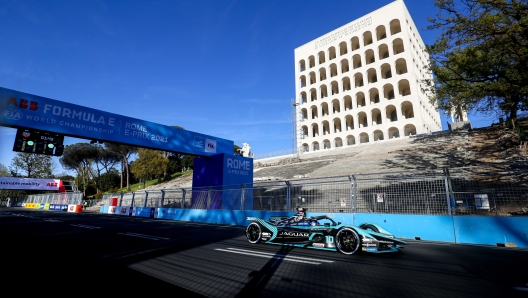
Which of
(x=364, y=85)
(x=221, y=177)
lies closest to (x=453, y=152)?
(x=221, y=177)

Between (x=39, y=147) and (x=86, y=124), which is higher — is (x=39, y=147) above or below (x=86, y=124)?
below

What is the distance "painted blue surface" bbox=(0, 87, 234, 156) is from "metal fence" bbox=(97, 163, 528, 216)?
281 inches

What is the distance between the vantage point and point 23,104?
12.9 metres

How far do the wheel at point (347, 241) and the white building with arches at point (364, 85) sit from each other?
4028 cm

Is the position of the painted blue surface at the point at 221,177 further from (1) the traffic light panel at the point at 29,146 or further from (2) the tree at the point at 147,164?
(2) the tree at the point at 147,164

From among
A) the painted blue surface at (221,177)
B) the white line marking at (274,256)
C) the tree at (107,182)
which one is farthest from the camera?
the tree at (107,182)

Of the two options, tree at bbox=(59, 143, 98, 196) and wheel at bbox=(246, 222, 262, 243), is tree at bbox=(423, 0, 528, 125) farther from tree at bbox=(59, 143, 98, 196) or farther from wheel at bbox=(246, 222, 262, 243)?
tree at bbox=(59, 143, 98, 196)

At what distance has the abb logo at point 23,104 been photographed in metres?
12.7

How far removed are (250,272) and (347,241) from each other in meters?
2.77

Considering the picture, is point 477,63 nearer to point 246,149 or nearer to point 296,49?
point 246,149

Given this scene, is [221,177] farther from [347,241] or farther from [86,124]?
[347,241]

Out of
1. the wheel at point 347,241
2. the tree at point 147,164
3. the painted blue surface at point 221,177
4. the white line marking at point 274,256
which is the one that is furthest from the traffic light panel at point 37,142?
the tree at point 147,164

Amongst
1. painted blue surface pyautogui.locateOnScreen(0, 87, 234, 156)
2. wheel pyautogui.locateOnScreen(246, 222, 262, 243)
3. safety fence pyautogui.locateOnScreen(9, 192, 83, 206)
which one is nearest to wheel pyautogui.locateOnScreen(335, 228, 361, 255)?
wheel pyautogui.locateOnScreen(246, 222, 262, 243)

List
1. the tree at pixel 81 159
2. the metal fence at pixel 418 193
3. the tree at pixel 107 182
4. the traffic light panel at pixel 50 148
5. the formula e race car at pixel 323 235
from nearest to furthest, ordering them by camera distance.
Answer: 1. the formula e race car at pixel 323 235
2. the metal fence at pixel 418 193
3. the traffic light panel at pixel 50 148
4. the tree at pixel 81 159
5. the tree at pixel 107 182
